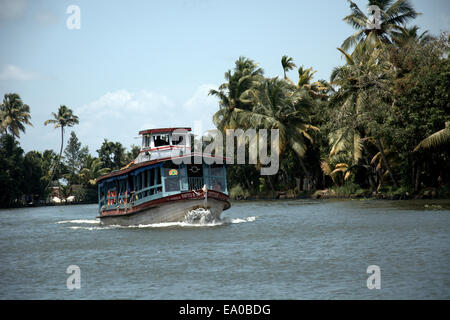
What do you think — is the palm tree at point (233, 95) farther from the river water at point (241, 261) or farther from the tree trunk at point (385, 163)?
the river water at point (241, 261)

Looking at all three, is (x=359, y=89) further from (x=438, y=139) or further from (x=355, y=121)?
(x=438, y=139)

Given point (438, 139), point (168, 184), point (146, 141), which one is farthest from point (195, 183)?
point (438, 139)

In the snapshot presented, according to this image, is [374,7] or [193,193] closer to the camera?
[193,193]

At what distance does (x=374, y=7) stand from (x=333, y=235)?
30.7 m

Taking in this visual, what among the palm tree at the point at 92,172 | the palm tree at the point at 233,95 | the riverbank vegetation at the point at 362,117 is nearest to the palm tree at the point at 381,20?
the riverbank vegetation at the point at 362,117

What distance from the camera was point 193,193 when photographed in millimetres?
24797

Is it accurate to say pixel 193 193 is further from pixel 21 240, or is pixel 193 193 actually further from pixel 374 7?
pixel 374 7

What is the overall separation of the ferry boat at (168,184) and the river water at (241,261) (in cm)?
95

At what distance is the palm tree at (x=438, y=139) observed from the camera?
32.7m

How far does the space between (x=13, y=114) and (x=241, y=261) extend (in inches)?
3332

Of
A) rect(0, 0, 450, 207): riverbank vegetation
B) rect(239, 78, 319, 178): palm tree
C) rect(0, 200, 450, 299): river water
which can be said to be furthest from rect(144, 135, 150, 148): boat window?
rect(239, 78, 319, 178): palm tree
